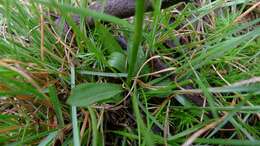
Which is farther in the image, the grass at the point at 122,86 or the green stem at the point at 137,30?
the grass at the point at 122,86

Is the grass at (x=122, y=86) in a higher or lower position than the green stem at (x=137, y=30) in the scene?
lower

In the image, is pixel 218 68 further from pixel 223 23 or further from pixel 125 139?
pixel 125 139

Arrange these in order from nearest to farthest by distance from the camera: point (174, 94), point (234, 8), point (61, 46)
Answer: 1. point (174, 94)
2. point (61, 46)
3. point (234, 8)

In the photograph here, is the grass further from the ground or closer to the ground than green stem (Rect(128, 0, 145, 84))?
closer to the ground

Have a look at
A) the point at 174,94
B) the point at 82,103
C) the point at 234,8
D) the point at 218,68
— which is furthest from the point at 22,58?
the point at 234,8

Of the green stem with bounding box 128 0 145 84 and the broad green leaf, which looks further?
the broad green leaf

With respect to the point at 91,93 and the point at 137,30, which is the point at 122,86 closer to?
the point at 91,93
